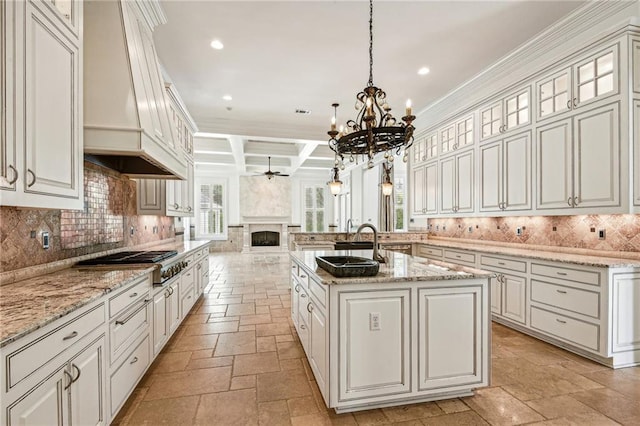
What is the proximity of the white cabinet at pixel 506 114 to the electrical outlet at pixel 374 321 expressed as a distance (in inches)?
123

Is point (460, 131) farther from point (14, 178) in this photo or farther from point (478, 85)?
point (14, 178)

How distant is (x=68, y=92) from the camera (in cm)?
172

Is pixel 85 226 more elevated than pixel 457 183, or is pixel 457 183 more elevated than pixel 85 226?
pixel 457 183

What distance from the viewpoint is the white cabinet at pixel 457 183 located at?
4.41m

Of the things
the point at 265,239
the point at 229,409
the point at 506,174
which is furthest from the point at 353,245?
the point at 265,239

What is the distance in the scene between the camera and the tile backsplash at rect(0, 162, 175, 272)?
1.82 m

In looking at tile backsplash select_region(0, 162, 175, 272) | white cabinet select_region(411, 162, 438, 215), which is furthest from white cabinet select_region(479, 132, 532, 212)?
tile backsplash select_region(0, 162, 175, 272)

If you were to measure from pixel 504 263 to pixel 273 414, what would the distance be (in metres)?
2.99

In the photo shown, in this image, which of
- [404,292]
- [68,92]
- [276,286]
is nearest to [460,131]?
[404,292]

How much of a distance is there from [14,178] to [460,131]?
16.5 ft

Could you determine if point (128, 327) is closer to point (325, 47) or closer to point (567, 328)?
point (325, 47)

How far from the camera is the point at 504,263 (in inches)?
136

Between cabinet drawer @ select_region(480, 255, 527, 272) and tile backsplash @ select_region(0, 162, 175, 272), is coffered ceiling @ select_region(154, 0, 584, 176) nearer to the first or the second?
tile backsplash @ select_region(0, 162, 175, 272)

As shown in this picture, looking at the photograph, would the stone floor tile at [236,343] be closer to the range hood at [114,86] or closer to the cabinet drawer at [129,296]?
the cabinet drawer at [129,296]
